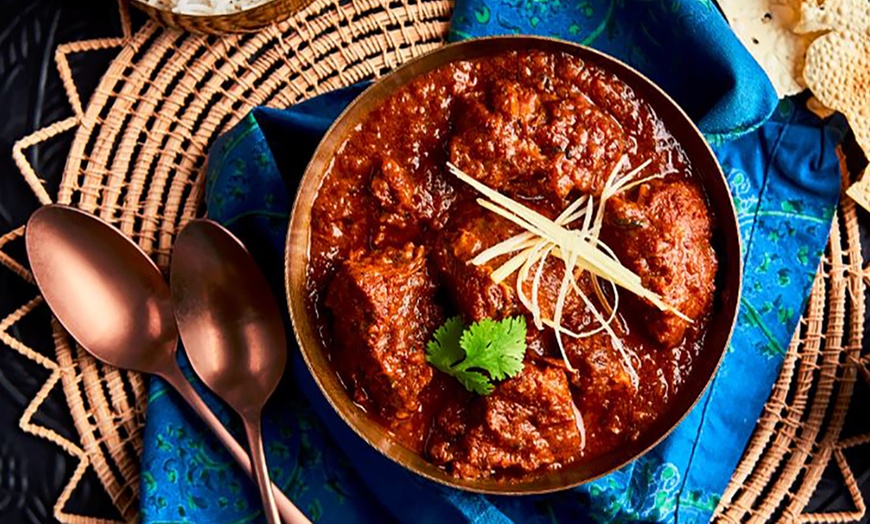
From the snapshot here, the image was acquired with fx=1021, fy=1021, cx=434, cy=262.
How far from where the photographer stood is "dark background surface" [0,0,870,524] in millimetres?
3381

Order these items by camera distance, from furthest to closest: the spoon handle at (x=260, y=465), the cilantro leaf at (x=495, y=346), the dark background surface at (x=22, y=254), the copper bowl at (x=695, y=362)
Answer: the dark background surface at (x=22, y=254) → the spoon handle at (x=260, y=465) → the copper bowl at (x=695, y=362) → the cilantro leaf at (x=495, y=346)

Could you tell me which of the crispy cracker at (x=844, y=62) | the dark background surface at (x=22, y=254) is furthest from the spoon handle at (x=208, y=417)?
the crispy cracker at (x=844, y=62)

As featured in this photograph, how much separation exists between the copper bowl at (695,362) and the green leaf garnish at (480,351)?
0.29 m

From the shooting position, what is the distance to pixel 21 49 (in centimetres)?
352

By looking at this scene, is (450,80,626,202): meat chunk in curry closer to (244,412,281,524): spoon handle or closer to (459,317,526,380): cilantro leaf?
(459,317,526,380): cilantro leaf

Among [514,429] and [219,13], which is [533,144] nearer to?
[514,429]

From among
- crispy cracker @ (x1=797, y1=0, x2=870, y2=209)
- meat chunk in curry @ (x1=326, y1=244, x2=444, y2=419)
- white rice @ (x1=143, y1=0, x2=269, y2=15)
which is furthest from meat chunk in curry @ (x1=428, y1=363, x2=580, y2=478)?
white rice @ (x1=143, y1=0, x2=269, y2=15)

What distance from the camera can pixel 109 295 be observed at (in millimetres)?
3312

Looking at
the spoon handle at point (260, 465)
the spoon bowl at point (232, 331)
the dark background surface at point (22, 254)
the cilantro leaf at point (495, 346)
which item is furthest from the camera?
the dark background surface at point (22, 254)

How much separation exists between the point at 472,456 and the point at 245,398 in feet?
2.69

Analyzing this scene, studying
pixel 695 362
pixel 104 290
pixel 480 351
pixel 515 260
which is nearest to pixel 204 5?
pixel 104 290

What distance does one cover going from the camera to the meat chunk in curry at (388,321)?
2.78m

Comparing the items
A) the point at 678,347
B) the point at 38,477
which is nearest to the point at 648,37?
the point at 678,347

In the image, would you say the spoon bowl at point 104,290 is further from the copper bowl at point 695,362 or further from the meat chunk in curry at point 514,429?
the meat chunk in curry at point 514,429
